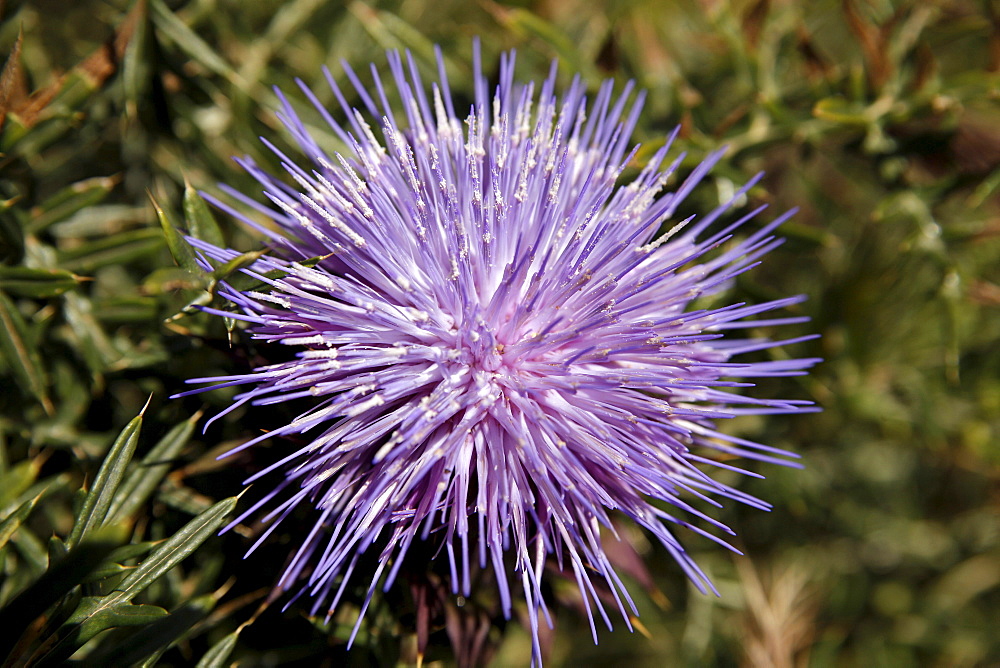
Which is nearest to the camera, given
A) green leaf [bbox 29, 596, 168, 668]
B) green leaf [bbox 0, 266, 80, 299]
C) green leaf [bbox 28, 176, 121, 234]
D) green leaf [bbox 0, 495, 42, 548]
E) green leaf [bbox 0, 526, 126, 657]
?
green leaf [bbox 0, 526, 126, 657]

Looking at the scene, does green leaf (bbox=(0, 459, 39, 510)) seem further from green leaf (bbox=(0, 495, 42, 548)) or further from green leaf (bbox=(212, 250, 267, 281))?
green leaf (bbox=(212, 250, 267, 281))

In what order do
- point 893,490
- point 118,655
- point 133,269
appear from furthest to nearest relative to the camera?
1. point 893,490
2. point 133,269
3. point 118,655

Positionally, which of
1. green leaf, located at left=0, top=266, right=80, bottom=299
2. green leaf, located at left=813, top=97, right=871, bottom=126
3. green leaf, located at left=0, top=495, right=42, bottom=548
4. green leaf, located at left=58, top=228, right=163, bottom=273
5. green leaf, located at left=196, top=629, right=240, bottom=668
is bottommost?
green leaf, located at left=196, top=629, right=240, bottom=668

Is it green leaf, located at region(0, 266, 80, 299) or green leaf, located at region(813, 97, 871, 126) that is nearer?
green leaf, located at region(0, 266, 80, 299)

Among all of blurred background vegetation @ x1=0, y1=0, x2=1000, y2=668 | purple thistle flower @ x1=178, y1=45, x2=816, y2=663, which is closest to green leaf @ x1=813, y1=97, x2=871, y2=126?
blurred background vegetation @ x1=0, y1=0, x2=1000, y2=668

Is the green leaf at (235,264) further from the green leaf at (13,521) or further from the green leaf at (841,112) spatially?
the green leaf at (841,112)

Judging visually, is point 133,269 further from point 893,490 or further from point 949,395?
point 893,490

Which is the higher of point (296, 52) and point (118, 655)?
point (296, 52)

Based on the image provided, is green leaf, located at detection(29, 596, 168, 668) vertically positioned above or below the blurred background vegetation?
below

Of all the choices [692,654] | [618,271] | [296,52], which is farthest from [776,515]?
[296,52]
